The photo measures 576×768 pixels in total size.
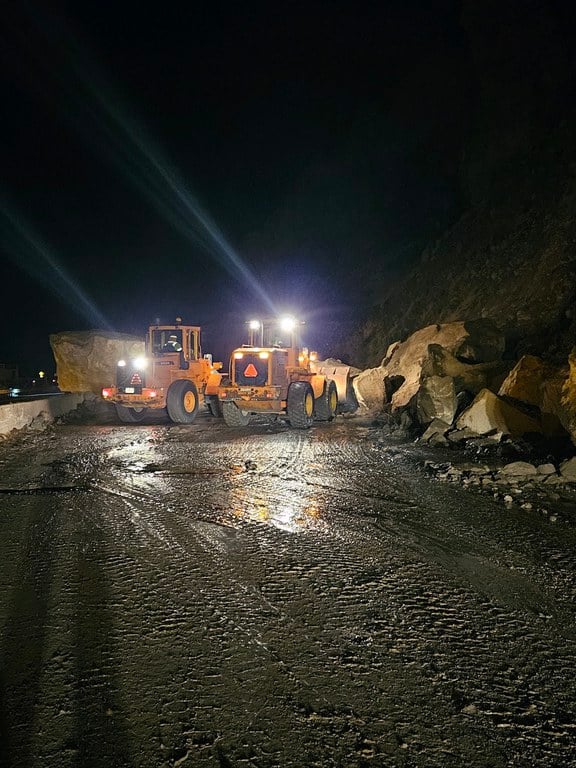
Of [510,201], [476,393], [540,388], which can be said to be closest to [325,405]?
[476,393]

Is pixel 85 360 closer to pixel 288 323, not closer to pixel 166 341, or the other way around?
pixel 166 341

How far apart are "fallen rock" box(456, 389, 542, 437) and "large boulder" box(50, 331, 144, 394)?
477 inches

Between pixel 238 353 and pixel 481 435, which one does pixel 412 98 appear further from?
pixel 481 435

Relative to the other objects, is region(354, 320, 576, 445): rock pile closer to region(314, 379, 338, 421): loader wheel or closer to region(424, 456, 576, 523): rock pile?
region(424, 456, 576, 523): rock pile

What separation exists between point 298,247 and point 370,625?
46908 millimetres

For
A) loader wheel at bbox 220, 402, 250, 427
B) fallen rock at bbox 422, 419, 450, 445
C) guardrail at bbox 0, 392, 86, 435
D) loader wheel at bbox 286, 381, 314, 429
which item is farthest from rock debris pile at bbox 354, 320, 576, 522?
guardrail at bbox 0, 392, 86, 435

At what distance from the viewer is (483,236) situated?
2303 centimetres

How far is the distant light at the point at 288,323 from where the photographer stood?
566 inches

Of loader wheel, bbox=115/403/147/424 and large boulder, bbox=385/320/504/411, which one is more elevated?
large boulder, bbox=385/320/504/411

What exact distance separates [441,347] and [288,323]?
408cm

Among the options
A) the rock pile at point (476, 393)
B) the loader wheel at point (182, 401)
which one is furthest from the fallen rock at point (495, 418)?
the loader wheel at point (182, 401)

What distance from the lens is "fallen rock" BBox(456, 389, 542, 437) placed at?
981cm

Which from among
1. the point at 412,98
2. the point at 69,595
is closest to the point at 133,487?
the point at 69,595

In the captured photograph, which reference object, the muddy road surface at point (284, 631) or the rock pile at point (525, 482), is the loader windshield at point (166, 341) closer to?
the muddy road surface at point (284, 631)
